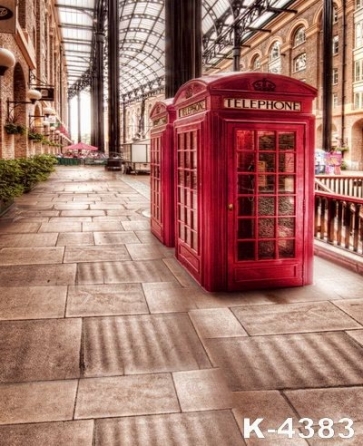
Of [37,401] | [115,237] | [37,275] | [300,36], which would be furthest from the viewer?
[300,36]

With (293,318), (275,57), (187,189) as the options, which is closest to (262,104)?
(187,189)

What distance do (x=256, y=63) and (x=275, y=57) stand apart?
3.87 m

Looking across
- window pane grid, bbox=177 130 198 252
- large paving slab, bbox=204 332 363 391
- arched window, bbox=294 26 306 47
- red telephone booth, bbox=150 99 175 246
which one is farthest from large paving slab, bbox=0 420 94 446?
arched window, bbox=294 26 306 47

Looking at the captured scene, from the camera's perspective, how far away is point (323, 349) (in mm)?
3428

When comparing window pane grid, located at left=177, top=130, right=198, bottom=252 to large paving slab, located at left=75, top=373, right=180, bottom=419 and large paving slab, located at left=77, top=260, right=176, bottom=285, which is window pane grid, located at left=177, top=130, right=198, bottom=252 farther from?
large paving slab, located at left=75, top=373, right=180, bottom=419

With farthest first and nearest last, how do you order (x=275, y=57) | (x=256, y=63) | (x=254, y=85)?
(x=256, y=63) < (x=275, y=57) < (x=254, y=85)

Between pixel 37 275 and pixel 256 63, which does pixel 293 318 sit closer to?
pixel 37 275

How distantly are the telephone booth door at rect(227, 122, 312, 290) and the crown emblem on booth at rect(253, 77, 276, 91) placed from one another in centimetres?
37

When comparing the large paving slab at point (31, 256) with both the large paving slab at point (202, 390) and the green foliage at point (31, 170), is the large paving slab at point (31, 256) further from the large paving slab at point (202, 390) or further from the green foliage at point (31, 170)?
the green foliage at point (31, 170)

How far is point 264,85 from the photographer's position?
4801mm

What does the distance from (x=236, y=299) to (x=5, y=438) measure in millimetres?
2775

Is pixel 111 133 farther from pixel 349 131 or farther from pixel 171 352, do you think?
pixel 171 352

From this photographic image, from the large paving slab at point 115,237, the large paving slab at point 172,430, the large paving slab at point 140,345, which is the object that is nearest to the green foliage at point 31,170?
the large paving slab at point 115,237

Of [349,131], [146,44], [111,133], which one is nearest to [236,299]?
[111,133]
